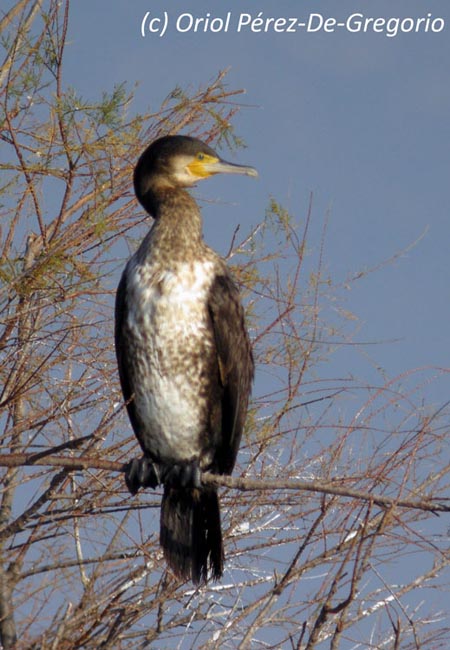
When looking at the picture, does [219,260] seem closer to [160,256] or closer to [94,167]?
[160,256]

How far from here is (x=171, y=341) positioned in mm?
4023

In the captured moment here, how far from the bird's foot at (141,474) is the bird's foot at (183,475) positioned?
38mm

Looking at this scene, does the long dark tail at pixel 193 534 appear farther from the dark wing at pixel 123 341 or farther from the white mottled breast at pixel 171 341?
the dark wing at pixel 123 341

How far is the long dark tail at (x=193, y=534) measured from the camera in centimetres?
431

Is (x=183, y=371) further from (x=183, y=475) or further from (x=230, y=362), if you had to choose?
(x=183, y=475)

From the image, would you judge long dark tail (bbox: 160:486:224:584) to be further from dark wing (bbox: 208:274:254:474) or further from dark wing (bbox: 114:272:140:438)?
dark wing (bbox: 114:272:140:438)

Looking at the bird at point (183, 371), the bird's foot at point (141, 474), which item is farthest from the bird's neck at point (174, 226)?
the bird's foot at point (141, 474)

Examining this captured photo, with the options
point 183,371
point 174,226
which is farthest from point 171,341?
point 174,226

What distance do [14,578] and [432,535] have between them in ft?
8.20

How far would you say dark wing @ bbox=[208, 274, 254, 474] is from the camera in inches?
162

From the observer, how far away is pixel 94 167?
536 cm

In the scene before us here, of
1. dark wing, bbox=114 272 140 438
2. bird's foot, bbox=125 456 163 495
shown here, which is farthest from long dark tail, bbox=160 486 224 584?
dark wing, bbox=114 272 140 438

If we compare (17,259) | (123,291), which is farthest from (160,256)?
(17,259)

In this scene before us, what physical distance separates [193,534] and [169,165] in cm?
154
